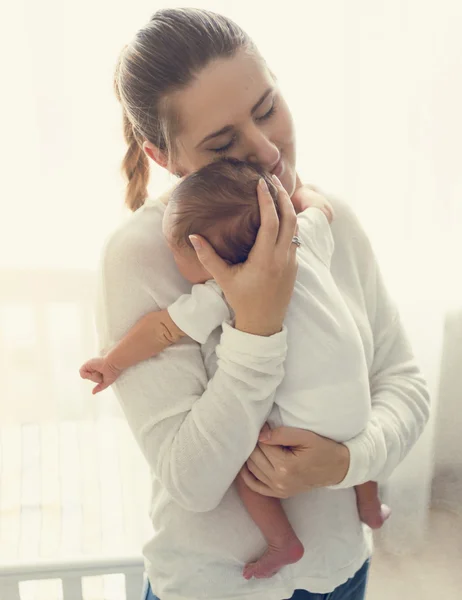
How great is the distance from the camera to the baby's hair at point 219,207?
0.84 metres

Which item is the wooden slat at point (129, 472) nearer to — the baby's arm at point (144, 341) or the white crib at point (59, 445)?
the white crib at point (59, 445)

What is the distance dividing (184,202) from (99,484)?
3.89 feet

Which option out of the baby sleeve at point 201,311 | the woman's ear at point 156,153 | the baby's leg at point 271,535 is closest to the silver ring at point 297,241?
the baby sleeve at point 201,311

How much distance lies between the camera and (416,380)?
1041 millimetres

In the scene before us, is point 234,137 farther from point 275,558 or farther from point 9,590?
point 9,590

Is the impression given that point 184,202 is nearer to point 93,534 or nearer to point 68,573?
point 68,573

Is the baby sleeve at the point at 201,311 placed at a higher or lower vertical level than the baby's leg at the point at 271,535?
higher

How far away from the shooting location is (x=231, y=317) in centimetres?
88

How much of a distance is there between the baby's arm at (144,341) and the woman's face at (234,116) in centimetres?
24

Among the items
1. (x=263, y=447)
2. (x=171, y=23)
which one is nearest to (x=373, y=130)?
(x=171, y=23)

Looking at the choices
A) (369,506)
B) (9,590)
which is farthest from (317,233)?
(9,590)

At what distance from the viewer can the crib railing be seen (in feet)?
4.19

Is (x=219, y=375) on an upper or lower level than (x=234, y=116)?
lower

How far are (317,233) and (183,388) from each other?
31 cm
